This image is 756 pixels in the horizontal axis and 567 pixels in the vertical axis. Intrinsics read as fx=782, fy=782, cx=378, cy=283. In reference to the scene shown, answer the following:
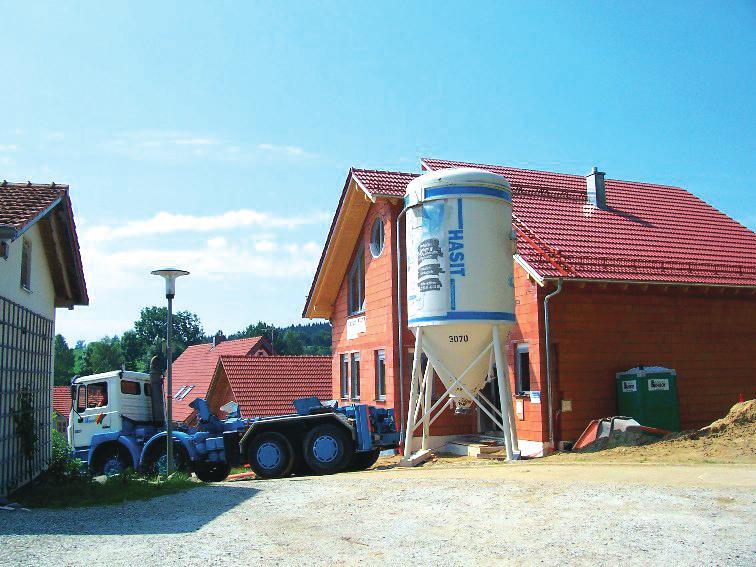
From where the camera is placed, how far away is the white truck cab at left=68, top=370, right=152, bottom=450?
18844mm

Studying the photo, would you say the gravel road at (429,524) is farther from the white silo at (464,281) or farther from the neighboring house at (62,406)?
the neighboring house at (62,406)

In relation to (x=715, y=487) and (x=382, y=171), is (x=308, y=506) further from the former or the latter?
(x=382, y=171)

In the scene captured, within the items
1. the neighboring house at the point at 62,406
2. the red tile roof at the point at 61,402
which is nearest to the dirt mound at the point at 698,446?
the neighboring house at the point at 62,406

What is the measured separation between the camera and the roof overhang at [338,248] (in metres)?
22.5

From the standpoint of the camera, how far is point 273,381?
1358 inches

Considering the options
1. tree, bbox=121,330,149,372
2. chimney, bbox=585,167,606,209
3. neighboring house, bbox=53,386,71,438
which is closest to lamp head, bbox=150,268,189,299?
chimney, bbox=585,167,606,209

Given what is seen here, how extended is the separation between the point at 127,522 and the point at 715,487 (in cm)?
750

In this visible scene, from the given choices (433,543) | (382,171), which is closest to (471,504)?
(433,543)

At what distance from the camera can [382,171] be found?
2205 cm

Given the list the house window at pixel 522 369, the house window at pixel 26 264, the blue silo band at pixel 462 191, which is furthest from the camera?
the house window at pixel 522 369

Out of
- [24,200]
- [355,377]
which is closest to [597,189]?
[355,377]

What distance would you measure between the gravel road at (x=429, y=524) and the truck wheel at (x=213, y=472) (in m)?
5.21

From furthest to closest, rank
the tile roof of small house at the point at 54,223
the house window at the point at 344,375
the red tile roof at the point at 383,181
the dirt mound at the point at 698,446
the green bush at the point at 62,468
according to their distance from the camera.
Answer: the house window at the point at 344,375
the red tile roof at the point at 383,181
the green bush at the point at 62,468
the dirt mound at the point at 698,446
the tile roof of small house at the point at 54,223

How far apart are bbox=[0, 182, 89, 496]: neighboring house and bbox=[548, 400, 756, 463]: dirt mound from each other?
32.6ft
